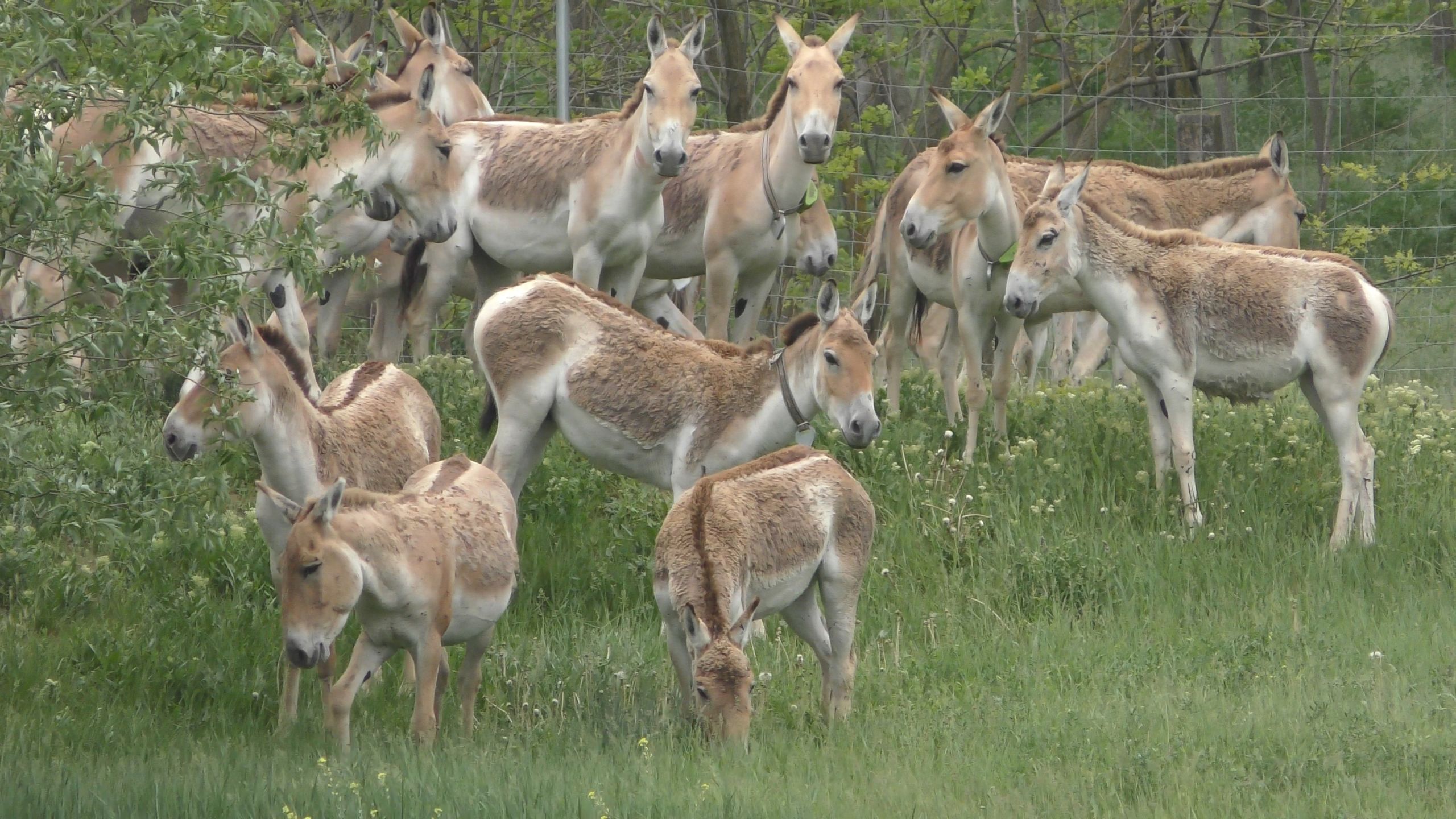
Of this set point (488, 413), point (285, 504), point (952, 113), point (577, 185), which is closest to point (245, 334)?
point (285, 504)

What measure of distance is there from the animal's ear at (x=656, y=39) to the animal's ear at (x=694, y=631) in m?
5.71

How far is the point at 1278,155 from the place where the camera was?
13.1m

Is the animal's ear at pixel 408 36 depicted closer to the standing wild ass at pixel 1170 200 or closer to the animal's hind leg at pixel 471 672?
the standing wild ass at pixel 1170 200

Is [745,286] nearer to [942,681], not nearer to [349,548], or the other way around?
[942,681]

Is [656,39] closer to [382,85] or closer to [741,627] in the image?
[382,85]

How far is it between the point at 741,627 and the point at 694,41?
637cm

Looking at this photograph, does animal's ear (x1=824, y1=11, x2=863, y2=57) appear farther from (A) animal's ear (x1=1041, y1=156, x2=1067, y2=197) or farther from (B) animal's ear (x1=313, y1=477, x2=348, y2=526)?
(B) animal's ear (x1=313, y1=477, x2=348, y2=526)

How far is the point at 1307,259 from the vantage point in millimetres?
10320

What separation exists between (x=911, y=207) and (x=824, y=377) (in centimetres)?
304

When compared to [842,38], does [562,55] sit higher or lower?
lower

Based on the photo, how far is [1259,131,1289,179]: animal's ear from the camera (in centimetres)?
1306

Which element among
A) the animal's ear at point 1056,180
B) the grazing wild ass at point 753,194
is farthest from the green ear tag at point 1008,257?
the grazing wild ass at point 753,194

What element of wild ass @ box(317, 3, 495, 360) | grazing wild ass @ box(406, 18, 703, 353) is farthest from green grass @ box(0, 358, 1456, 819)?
wild ass @ box(317, 3, 495, 360)

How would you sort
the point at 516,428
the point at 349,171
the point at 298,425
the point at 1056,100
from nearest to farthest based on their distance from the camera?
the point at 298,425, the point at 516,428, the point at 349,171, the point at 1056,100
